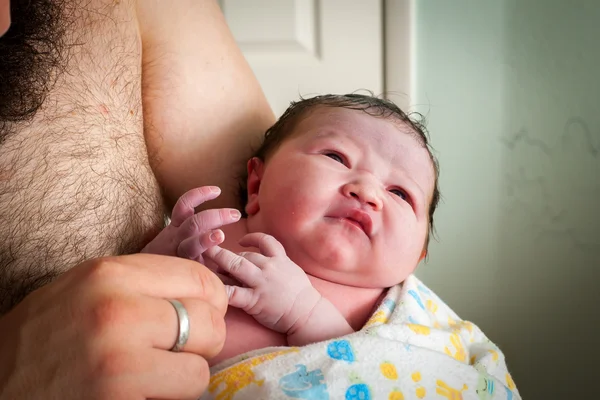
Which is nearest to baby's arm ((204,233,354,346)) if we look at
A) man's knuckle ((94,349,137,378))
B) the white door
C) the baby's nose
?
the baby's nose

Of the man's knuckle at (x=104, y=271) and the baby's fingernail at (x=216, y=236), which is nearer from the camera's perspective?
the man's knuckle at (x=104, y=271)

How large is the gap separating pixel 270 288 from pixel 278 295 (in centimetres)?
1

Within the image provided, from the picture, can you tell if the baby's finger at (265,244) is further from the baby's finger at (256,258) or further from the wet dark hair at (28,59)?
the wet dark hair at (28,59)

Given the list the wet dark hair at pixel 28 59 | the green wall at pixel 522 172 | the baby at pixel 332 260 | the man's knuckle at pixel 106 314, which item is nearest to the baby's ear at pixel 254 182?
the baby at pixel 332 260

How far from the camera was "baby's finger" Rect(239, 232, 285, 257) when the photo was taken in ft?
2.65

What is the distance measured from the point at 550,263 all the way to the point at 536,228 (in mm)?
113

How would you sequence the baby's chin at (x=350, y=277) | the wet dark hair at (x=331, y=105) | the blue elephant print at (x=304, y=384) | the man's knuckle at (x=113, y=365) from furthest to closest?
1. the wet dark hair at (x=331, y=105)
2. the baby's chin at (x=350, y=277)
3. the blue elephant print at (x=304, y=384)
4. the man's knuckle at (x=113, y=365)

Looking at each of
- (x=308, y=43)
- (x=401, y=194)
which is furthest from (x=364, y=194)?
(x=308, y=43)

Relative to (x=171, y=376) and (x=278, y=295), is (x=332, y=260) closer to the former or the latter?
(x=278, y=295)

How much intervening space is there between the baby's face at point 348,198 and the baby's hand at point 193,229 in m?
0.13

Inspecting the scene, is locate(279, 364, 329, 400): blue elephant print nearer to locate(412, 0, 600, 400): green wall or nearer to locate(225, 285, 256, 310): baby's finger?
locate(225, 285, 256, 310): baby's finger

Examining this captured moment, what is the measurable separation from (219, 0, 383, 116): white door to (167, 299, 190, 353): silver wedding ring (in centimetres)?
130

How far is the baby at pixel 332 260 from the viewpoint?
2.39 feet

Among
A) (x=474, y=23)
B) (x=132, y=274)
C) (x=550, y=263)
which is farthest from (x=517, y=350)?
(x=132, y=274)
